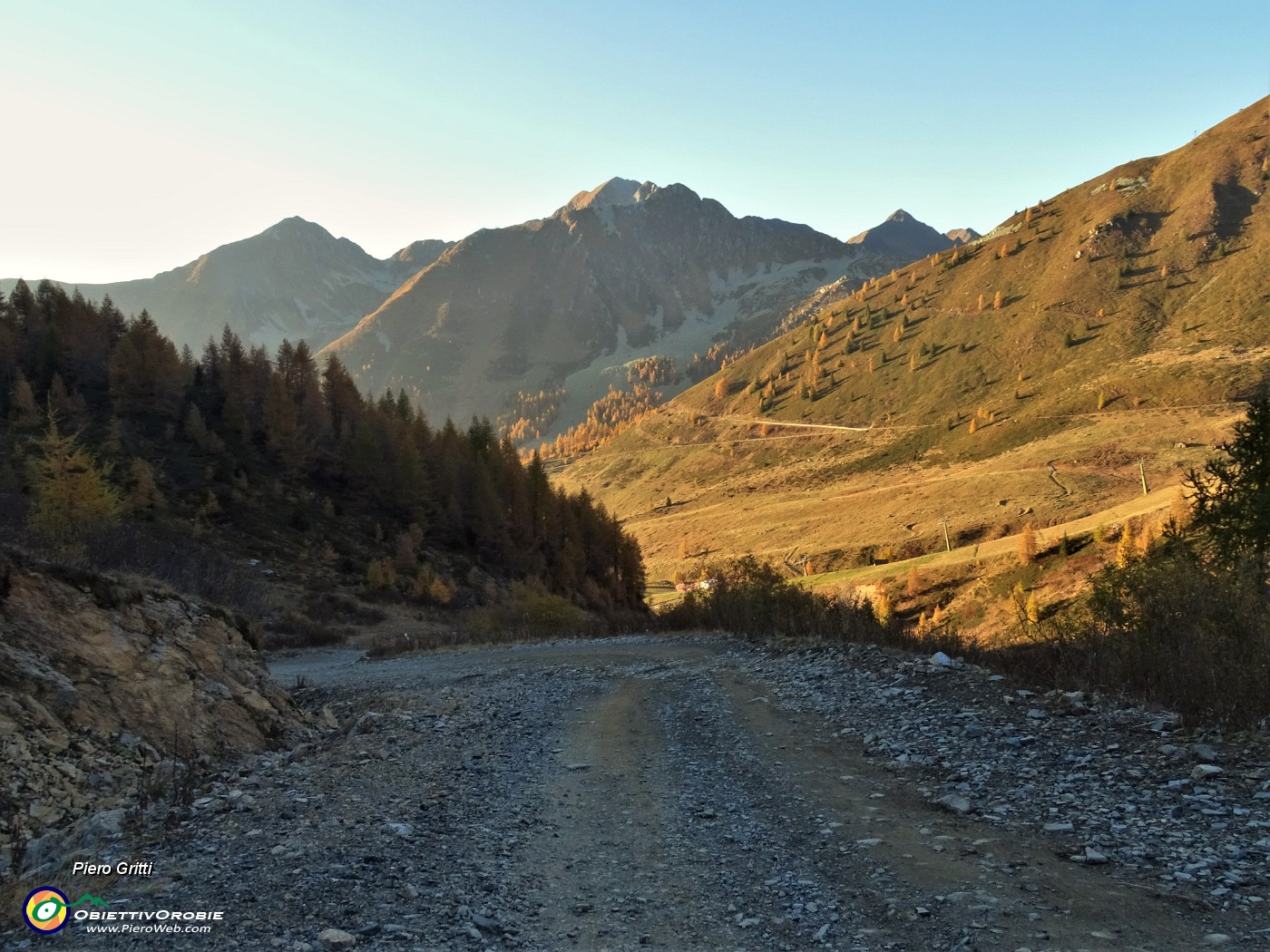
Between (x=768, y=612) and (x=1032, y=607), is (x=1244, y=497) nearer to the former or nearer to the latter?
(x=1032, y=607)

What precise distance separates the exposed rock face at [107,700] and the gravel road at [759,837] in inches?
44.2

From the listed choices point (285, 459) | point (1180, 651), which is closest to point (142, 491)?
point (285, 459)

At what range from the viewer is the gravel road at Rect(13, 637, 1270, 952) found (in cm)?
517

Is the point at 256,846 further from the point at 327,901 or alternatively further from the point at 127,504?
the point at 127,504

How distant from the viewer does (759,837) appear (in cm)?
714

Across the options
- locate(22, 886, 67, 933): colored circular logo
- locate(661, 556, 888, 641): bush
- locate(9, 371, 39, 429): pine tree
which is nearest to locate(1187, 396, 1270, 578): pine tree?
locate(661, 556, 888, 641): bush

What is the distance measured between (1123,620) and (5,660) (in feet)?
56.8

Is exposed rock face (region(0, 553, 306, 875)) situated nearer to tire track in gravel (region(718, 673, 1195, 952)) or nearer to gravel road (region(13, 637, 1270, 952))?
gravel road (region(13, 637, 1270, 952))

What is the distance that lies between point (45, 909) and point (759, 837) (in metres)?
6.22

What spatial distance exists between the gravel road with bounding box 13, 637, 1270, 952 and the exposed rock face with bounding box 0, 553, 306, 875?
112 cm

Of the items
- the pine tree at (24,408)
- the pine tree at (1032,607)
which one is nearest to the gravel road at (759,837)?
the pine tree at (1032,607)

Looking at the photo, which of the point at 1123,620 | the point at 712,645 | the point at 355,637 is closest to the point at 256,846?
the point at 1123,620

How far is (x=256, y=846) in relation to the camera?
22.2ft

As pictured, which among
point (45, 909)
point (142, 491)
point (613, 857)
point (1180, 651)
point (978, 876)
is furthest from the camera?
point (142, 491)
